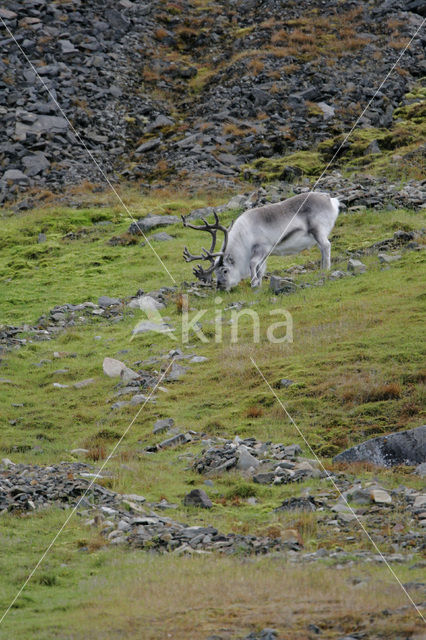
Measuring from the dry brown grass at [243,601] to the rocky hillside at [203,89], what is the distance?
80.4 feet

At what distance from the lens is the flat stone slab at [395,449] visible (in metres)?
12.0

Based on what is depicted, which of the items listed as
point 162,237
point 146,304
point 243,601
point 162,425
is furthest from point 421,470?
point 162,237

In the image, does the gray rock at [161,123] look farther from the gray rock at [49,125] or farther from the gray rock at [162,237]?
the gray rock at [162,237]

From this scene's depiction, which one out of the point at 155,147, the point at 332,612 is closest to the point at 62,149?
the point at 155,147

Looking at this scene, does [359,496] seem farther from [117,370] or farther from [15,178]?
[15,178]

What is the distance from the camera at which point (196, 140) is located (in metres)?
39.2

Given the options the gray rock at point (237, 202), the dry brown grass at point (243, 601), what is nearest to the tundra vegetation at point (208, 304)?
the dry brown grass at point (243, 601)

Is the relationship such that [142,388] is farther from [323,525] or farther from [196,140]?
[196,140]

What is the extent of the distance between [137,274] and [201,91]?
2327cm

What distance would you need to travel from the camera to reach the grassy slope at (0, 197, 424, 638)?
866 cm

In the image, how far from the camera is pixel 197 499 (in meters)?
11.4

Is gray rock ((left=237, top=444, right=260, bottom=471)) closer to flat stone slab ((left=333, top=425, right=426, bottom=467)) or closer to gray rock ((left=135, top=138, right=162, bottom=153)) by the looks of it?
flat stone slab ((left=333, top=425, right=426, bottom=467))

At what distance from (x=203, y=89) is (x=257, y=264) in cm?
2676

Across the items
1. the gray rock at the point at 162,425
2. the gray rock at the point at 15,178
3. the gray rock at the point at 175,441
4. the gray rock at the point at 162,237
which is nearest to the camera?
the gray rock at the point at 175,441
